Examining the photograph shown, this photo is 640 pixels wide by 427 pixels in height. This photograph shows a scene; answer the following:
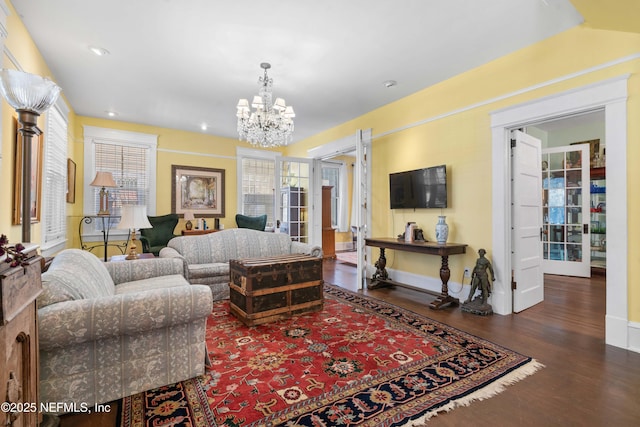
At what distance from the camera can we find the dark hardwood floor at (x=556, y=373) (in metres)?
1.61

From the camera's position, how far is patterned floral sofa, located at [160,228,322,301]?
3711 millimetres

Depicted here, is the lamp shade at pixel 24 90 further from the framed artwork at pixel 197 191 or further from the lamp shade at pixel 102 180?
the framed artwork at pixel 197 191

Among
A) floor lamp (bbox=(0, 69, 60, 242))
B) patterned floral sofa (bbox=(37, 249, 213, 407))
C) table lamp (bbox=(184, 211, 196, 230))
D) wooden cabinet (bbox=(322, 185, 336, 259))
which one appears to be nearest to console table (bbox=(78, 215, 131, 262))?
table lamp (bbox=(184, 211, 196, 230))

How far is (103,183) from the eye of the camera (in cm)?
479

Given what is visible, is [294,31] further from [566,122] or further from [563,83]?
[566,122]

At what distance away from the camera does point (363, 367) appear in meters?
2.12

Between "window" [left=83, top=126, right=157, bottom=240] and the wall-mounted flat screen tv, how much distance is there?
4459mm

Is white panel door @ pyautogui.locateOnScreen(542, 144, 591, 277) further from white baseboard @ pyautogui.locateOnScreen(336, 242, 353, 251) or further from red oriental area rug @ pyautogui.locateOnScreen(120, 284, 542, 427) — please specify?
white baseboard @ pyautogui.locateOnScreen(336, 242, 353, 251)

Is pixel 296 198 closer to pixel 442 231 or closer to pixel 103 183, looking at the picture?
pixel 442 231

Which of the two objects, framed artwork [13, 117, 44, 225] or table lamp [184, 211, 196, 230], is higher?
framed artwork [13, 117, 44, 225]

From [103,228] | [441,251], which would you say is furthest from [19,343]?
[103,228]

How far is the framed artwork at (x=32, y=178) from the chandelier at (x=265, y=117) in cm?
197

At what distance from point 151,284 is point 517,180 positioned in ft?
12.6

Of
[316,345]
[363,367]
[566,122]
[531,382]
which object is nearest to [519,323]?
[531,382]
